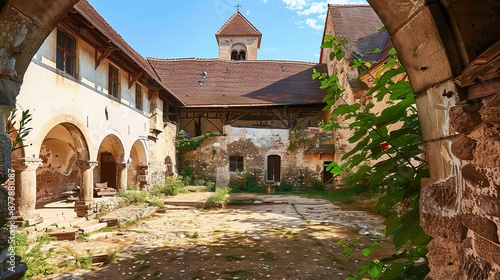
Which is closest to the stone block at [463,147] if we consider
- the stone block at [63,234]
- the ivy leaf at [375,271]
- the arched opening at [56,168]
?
the ivy leaf at [375,271]

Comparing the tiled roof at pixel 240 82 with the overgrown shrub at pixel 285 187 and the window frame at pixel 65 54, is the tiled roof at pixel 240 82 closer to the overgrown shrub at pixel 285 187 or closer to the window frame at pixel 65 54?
the overgrown shrub at pixel 285 187

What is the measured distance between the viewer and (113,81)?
1044 centimetres

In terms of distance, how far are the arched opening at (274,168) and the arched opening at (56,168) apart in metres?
8.96

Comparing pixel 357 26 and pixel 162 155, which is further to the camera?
pixel 357 26

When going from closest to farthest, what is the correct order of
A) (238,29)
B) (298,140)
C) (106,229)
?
1. (106,229)
2. (298,140)
3. (238,29)

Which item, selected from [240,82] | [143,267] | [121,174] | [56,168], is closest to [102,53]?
[121,174]

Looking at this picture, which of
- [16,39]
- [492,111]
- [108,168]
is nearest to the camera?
[492,111]

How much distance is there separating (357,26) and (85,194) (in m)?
16.3

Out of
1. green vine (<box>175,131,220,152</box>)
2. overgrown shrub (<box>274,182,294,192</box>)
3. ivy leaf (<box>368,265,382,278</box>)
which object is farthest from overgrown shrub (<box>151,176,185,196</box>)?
ivy leaf (<box>368,265,382,278</box>)

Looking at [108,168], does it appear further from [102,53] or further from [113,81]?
[102,53]

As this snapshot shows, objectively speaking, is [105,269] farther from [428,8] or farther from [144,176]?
[144,176]

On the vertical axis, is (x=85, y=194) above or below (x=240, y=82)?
below

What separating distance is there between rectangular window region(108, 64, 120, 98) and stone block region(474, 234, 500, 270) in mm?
10867

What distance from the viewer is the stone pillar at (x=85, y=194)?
836 centimetres
